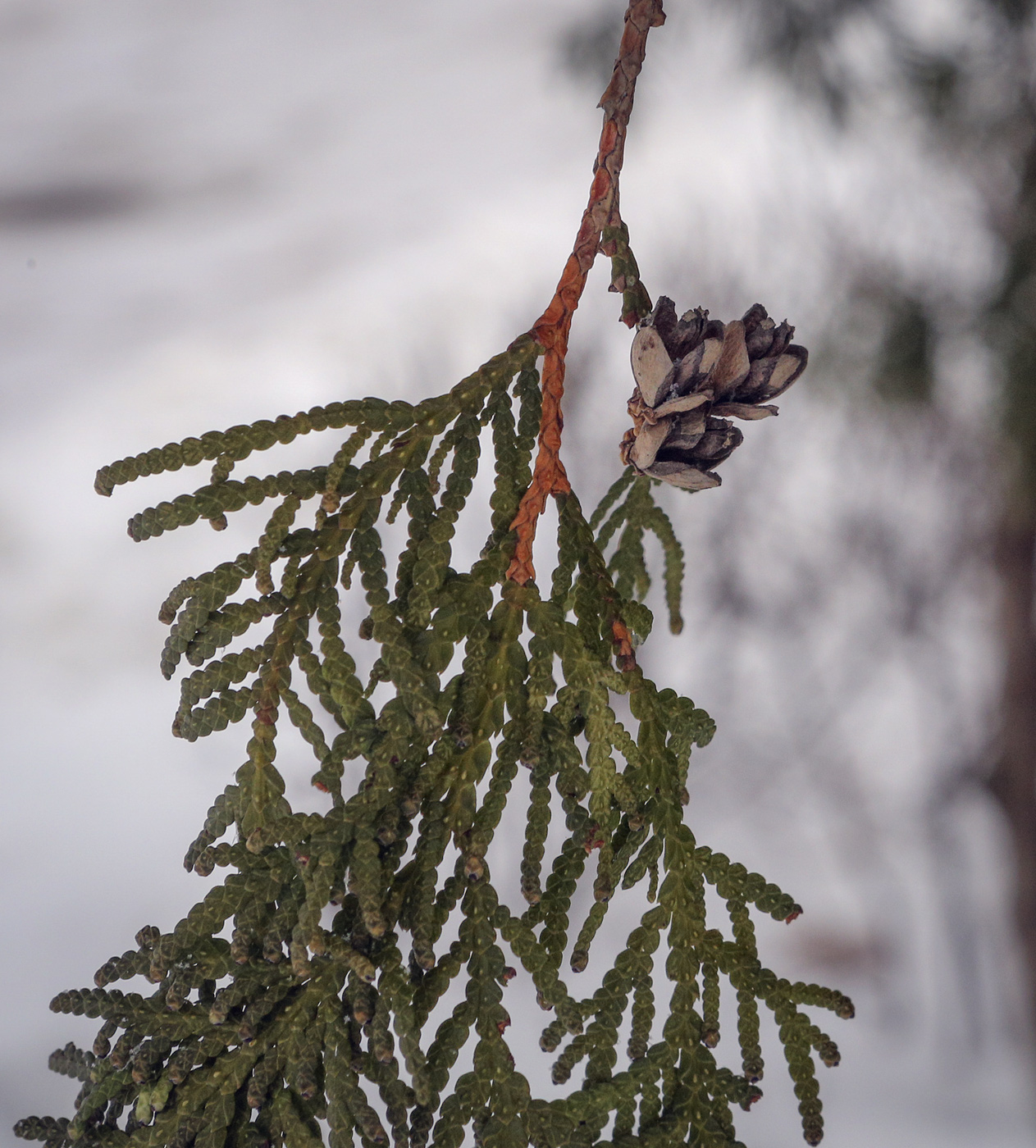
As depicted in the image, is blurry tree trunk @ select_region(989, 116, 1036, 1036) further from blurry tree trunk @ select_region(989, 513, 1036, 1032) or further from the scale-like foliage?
the scale-like foliage

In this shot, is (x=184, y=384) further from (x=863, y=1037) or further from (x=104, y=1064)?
(x=863, y=1037)

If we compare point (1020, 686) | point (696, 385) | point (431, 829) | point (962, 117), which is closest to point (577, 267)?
point (696, 385)

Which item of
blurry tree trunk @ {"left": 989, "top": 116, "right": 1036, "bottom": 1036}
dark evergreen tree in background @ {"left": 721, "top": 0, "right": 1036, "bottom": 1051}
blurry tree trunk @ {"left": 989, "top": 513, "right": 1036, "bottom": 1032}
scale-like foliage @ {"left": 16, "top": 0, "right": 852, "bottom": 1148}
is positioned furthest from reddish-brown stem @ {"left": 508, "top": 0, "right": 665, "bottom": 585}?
blurry tree trunk @ {"left": 989, "top": 513, "right": 1036, "bottom": 1032}

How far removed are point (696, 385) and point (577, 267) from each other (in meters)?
0.12

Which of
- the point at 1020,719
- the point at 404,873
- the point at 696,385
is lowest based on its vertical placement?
the point at 404,873

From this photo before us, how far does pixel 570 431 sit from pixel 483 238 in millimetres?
349

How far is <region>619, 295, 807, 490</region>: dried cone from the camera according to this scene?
0.58 m

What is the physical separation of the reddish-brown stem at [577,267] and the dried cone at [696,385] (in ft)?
0.17

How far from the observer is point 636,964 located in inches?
24.5

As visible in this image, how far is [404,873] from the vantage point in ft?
1.93

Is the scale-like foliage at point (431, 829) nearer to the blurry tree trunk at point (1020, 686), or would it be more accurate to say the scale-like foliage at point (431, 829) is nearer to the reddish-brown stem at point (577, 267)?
the reddish-brown stem at point (577, 267)

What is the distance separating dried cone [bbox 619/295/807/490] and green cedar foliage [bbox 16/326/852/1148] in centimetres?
9

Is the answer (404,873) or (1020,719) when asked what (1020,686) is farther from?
(404,873)

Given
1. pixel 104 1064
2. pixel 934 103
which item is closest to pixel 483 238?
pixel 934 103
